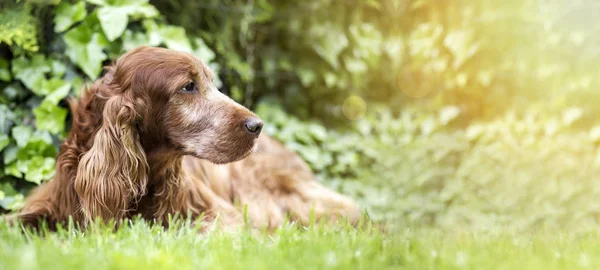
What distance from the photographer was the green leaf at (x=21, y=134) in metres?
3.44

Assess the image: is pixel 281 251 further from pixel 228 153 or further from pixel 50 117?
pixel 50 117

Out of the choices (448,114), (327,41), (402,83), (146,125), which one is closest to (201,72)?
(146,125)

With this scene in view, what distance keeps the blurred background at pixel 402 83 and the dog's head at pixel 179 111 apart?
83 cm

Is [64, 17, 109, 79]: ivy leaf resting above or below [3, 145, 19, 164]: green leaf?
above

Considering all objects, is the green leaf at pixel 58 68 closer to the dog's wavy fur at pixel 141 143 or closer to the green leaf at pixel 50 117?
the green leaf at pixel 50 117

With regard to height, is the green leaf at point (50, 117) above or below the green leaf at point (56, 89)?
below

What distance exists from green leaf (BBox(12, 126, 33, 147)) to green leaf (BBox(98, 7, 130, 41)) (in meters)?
0.60

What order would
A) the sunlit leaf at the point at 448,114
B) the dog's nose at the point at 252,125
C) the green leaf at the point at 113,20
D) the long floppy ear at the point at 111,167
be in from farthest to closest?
1. the sunlit leaf at the point at 448,114
2. the green leaf at the point at 113,20
3. the dog's nose at the point at 252,125
4. the long floppy ear at the point at 111,167

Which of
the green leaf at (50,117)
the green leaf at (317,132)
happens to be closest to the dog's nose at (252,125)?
the green leaf at (50,117)

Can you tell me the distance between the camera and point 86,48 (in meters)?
3.60

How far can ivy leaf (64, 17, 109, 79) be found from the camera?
3.54m

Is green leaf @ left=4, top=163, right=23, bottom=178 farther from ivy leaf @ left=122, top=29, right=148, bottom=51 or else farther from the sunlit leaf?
the sunlit leaf

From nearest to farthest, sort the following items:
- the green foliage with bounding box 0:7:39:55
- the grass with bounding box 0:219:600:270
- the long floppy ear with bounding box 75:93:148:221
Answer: the grass with bounding box 0:219:600:270 < the long floppy ear with bounding box 75:93:148:221 < the green foliage with bounding box 0:7:39:55

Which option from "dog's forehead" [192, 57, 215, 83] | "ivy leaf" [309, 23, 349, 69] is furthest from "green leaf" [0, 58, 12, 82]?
"ivy leaf" [309, 23, 349, 69]
